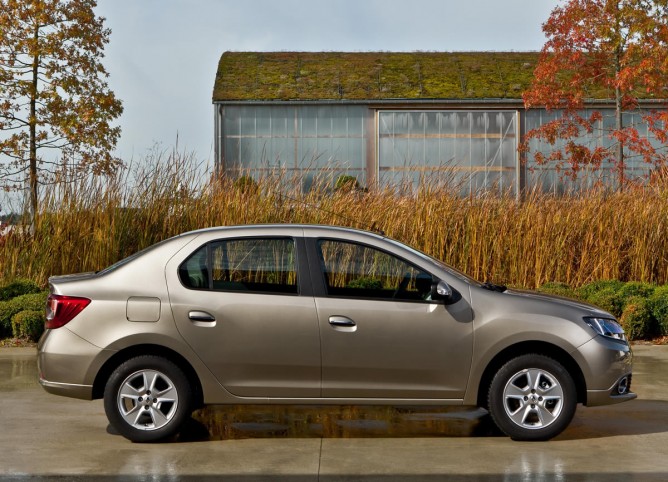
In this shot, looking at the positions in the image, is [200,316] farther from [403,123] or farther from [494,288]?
[403,123]

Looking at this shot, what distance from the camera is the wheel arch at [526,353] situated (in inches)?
299

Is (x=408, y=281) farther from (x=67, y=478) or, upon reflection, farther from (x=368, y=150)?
(x=368, y=150)

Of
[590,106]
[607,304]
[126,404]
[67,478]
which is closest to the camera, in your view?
[67,478]

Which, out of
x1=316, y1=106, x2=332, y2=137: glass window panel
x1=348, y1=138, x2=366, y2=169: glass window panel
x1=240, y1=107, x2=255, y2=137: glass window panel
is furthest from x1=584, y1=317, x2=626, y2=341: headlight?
x1=240, y1=107, x2=255, y2=137: glass window panel

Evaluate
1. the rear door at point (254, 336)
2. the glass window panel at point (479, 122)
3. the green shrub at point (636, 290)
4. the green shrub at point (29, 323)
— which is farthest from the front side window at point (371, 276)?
the glass window panel at point (479, 122)

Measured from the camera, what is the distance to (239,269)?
789 cm

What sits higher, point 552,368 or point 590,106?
point 590,106

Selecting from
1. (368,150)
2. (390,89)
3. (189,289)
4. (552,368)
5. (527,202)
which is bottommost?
(552,368)

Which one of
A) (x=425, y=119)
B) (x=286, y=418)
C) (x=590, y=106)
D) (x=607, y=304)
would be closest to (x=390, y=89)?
(x=425, y=119)

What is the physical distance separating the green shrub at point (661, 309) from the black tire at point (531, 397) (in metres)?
6.55

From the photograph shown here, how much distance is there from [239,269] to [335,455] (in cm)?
168

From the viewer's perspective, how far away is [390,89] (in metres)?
37.7

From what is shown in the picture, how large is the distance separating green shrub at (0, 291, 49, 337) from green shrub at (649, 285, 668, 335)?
26.6 ft

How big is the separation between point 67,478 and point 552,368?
3.49 meters
